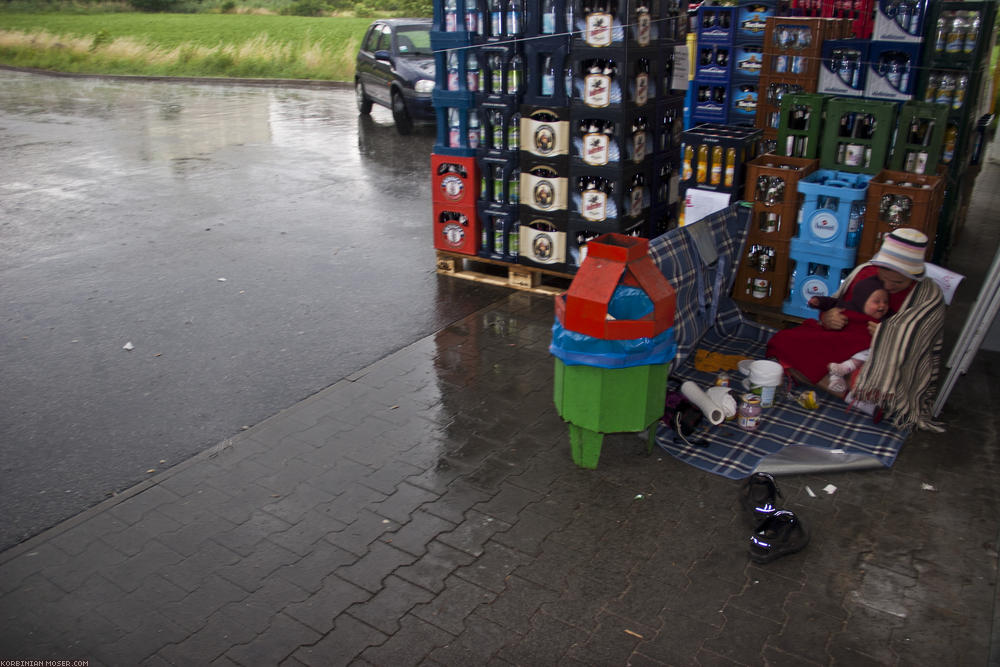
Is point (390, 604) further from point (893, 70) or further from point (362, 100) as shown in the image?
point (362, 100)

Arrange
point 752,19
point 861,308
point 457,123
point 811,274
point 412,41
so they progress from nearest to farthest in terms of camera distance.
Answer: point 861,308 < point 811,274 < point 457,123 < point 752,19 < point 412,41

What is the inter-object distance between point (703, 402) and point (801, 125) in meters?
3.44

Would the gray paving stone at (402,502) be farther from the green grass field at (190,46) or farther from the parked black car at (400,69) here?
the green grass field at (190,46)

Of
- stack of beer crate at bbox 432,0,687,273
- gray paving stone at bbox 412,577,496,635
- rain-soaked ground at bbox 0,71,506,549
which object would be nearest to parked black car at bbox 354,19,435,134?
rain-soaked ground at bbox 0,71,506,549

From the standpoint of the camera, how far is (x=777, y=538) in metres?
4.53


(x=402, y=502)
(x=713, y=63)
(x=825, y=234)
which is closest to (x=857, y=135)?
(x=825, y=234)

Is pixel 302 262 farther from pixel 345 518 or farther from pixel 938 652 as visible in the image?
pixel 938 652

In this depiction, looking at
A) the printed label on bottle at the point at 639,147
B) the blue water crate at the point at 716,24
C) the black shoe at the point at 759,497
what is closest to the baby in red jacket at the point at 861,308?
the black shoe at the point at 759,497

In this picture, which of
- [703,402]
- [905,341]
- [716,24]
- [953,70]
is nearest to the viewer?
[905,341]

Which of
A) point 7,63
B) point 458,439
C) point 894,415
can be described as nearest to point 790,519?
point 894,415

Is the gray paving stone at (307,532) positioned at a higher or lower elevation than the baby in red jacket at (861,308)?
lower

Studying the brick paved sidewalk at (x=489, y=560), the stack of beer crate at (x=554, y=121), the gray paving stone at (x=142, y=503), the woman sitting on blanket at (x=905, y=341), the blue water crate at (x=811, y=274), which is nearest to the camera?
the brick paved sidewalk at (x=489, y=560)

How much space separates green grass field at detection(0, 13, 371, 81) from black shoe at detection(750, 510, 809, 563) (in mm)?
23941

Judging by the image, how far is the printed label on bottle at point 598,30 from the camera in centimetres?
726
